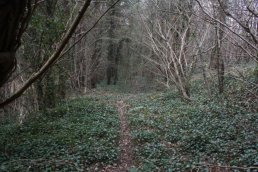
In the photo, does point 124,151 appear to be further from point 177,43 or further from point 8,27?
point 177,43

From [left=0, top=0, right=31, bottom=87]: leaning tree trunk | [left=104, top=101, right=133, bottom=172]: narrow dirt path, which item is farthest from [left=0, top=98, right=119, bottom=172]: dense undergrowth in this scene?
[left=0, top=0, right=31, bottom=87]: leaning tree trunk

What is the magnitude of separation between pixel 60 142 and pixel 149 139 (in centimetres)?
298

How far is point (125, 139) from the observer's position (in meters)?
10.0

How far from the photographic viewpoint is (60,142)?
29.7 ft

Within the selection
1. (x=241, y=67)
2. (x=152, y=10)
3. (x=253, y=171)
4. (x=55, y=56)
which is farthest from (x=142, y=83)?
(x=55, y=56)

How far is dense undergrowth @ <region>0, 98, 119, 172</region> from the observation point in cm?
710

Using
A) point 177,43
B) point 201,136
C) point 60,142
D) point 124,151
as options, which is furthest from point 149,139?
point 177,43

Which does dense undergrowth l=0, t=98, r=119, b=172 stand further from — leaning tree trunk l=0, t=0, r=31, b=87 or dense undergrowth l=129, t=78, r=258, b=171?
leaning tree trunk l=0, t=0, r=31, b=87

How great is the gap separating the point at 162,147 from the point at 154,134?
4.71 feet

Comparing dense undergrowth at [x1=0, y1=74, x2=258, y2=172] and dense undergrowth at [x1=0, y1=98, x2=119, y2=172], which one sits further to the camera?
dense undergrowth at [x1=0, y1=98, x2=119, y2=172]

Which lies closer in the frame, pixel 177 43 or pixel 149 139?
pixel 149 139

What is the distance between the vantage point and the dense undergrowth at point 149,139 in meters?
6.93

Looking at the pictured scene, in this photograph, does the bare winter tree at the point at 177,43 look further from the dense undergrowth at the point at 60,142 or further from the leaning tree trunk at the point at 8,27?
the leaning tree trunk at the point at 8,27

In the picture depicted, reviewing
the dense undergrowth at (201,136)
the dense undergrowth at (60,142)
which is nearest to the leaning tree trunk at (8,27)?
the dense undergrowth at (201,136)
